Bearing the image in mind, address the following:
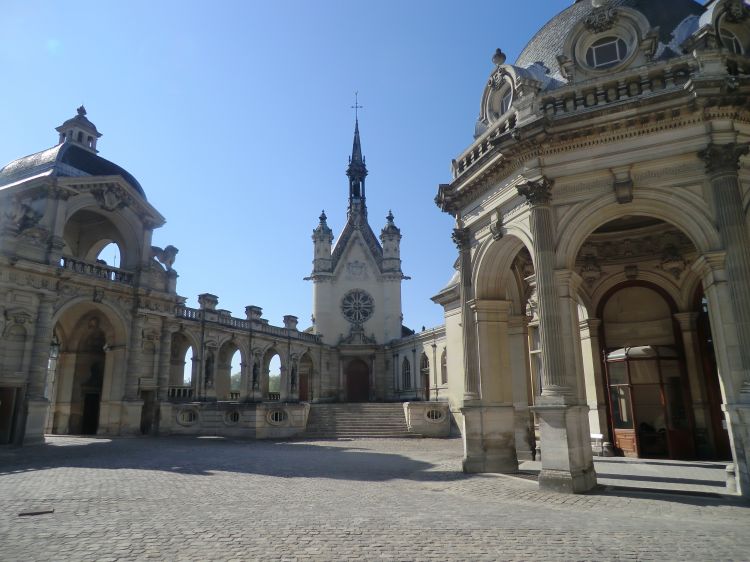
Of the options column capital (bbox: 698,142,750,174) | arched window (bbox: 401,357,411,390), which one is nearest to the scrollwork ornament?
column capital (bbox: 698,142,750,174)

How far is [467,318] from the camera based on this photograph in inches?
543

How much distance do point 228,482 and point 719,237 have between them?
11.4 m

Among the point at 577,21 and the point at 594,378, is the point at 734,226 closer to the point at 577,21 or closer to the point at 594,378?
the point at 577,21

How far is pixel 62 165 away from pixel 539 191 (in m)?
23.4

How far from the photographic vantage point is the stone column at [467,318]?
1323 centimetres

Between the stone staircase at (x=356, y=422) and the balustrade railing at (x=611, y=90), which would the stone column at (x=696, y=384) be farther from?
the stone staircase at (x=356, y=422)

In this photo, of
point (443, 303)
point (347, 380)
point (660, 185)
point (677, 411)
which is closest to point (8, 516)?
point (660, 185)

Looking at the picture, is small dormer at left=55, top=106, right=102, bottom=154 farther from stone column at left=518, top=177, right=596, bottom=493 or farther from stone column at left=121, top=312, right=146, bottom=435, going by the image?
stone column at left=518, top=177, right=596, bottom=493

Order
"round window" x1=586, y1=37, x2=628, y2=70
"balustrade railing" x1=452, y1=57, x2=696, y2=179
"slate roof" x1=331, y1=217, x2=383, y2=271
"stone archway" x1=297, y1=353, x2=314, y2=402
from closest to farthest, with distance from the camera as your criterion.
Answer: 1. "balustrade railing" x1=452, y1=57, x2=696, y2=179
2. "round window" x1=586, y1=37, x2=628, y2=70
3. "stone archway" x1=297, y1=353, x2=314, y2=402
4. "slate roof" x1=331, y1=217, x2=383, y2=271

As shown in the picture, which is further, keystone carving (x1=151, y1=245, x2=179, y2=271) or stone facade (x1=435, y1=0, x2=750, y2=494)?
keystone carving (x1=151, y1=245, x2=179, y2=271)

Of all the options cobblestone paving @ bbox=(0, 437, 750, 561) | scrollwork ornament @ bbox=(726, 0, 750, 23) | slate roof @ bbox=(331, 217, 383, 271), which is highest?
slate roof @ bbox=(331, 217, 383, 271)

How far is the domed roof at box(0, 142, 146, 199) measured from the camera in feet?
80.3

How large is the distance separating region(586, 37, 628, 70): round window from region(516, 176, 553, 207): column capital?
10.8ft

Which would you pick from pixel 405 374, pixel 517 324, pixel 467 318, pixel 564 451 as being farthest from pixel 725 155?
pixel 405 374
